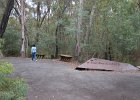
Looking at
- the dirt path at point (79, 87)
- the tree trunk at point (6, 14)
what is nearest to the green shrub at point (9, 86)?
the dirt path at point (79, 87)

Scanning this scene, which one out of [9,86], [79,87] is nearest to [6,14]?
[79,87]

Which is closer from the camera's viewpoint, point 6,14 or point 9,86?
point 9,86

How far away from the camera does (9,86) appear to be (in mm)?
7598

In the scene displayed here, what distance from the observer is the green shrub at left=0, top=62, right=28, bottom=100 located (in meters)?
7.12

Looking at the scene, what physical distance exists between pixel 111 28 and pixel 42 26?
15297 millimetres

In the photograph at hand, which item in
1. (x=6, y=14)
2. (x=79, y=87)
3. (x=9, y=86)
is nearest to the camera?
(x=9, y=86)

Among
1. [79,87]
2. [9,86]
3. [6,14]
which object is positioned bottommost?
[79,87]

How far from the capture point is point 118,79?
15781 mm

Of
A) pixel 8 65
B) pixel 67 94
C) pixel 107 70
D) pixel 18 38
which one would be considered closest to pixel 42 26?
pixel 18 38

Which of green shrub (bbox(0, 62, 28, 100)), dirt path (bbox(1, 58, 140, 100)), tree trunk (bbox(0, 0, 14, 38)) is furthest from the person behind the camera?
tree trunk (bbox(0, 0, 14, 38))

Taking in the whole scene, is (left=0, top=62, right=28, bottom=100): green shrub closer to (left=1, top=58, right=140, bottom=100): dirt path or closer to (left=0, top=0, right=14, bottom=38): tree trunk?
(left=1, top=58, right=140, bottom=100): dirt path

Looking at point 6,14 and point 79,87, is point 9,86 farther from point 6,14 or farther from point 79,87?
point 6,14

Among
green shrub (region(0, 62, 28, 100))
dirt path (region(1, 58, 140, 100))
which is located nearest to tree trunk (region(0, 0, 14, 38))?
dirt path (region(1, 58, 140, 100))

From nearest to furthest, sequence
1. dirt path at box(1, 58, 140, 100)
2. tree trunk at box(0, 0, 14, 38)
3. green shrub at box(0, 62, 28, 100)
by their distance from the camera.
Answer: green shrub at box(0, 62, 28, 100), dirt path at box(1, 58, 140, 100), tree trunk at box(0, 0, 14, 38)
